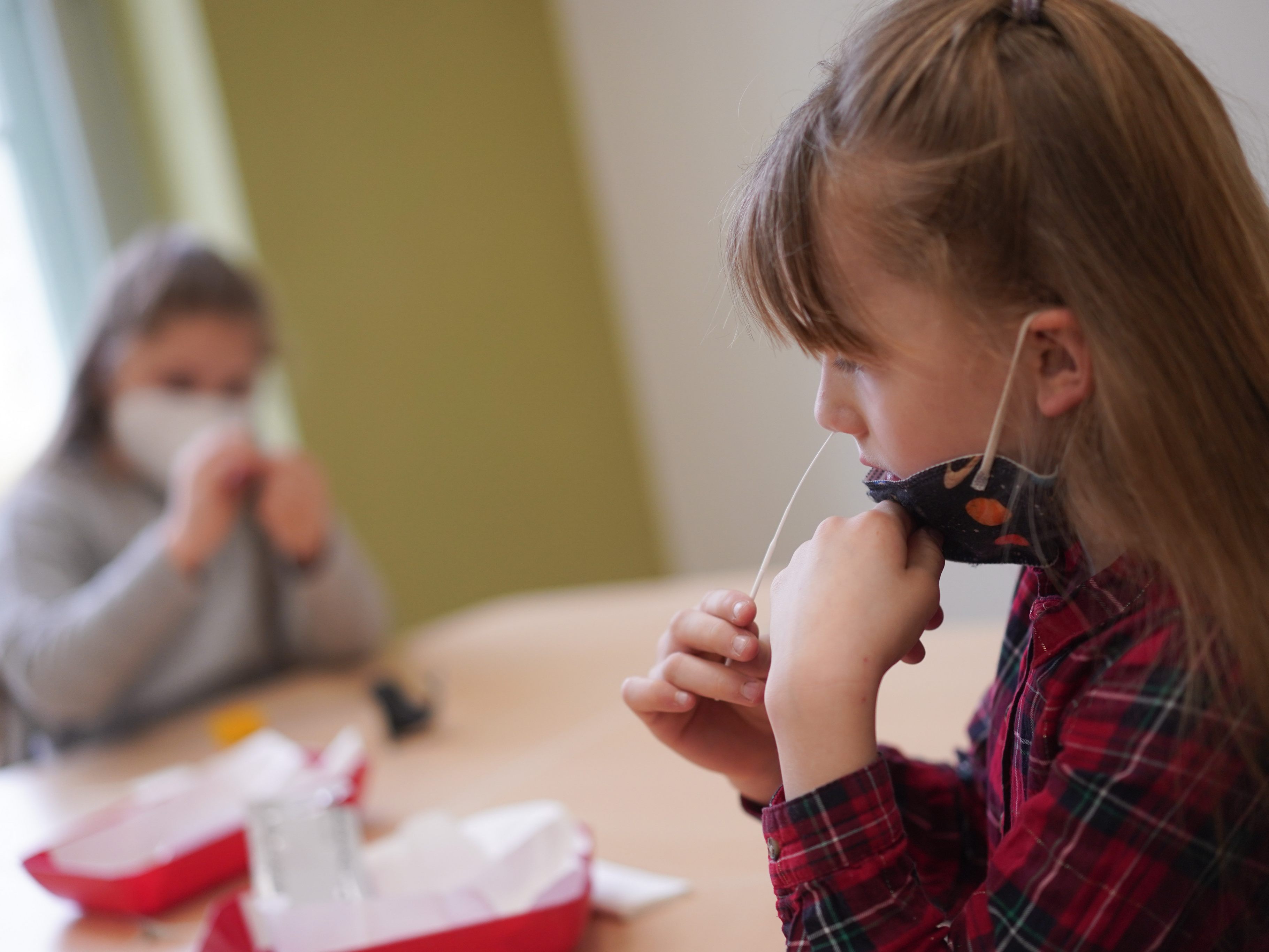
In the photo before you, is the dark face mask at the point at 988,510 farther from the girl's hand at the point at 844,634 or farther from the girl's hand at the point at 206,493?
the girl's hand at the point at 206,493

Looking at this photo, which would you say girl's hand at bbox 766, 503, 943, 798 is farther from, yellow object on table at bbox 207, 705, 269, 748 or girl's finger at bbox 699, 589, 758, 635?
yellow object on table at bbox 207, 705, 269, 748

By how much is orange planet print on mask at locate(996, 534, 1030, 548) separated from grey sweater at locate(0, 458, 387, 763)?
1148 mm

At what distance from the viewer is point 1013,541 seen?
0.54 metres

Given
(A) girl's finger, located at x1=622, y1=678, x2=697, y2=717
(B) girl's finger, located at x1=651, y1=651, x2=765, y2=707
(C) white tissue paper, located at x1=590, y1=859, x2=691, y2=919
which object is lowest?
(C) white tissue paper, located at x1=590, y1=859, x2=691, y2=919

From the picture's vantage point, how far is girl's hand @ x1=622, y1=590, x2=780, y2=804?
1.95ft

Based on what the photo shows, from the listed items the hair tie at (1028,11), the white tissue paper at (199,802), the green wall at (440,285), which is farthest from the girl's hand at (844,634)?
the green wall at (440,285)

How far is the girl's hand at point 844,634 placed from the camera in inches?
20.4

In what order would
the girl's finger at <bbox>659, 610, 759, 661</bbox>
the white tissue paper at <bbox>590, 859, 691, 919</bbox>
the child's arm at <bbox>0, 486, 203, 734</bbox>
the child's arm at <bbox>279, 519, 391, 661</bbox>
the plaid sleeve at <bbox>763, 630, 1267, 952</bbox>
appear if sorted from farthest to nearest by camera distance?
the child's arm at <bbox>279, 519, 391, 661</bbox>
the child's arm at <bbox>0, 486, 203, 734</bbox>
the white tissue paper at <bbox>590, 859, 691, 919</bbox>
the girl's finger at <bbox>659, 610, 759, 661</bbox>
the plaid sleeve at <bbox>763, 630, 1267, 952</bbox>

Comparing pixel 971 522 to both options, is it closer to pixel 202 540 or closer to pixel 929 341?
pixel 929 341

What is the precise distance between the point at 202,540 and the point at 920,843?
3.47ft

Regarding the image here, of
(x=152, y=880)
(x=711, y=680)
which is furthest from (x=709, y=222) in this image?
(x=152, y=880)

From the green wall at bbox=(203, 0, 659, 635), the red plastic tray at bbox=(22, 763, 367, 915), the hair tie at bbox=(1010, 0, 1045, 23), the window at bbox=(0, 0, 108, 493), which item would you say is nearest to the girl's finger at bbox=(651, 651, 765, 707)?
the hair tie at bbox=(1010, 0, 1045, 23)

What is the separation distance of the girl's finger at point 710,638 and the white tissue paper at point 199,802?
0.39 m

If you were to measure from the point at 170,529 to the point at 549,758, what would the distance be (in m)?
0.68
